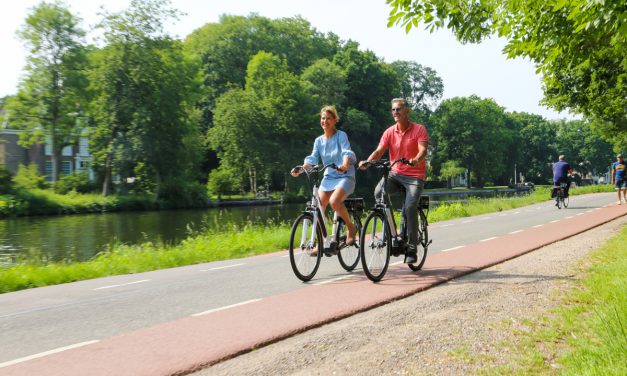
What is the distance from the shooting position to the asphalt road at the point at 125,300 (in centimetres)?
436

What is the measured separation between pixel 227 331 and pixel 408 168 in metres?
3.21

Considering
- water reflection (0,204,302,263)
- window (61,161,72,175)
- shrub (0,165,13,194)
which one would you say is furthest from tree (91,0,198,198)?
window (61,161,72,175)

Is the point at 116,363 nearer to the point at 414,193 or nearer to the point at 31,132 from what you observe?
the point at 414,193

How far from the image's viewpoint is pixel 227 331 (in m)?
4.28

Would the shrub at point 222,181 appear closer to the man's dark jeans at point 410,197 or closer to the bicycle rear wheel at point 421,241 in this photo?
the bicycle rear wheel at point 421,241

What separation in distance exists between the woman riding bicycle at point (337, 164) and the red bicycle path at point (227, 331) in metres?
0.85

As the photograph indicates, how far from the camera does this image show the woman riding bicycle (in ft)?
20.8

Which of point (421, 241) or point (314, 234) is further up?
point (314, 234)

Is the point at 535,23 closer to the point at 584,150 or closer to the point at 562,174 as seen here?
the point at 562,174

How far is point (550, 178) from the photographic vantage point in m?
97.7

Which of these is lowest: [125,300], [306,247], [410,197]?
[125,300]

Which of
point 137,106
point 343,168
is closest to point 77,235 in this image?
point 343,168

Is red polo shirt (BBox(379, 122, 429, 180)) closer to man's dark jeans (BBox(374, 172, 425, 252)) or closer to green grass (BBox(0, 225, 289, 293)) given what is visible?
man's dark jeans (BBox(374, 172, 425, 252))

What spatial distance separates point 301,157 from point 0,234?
102ft
